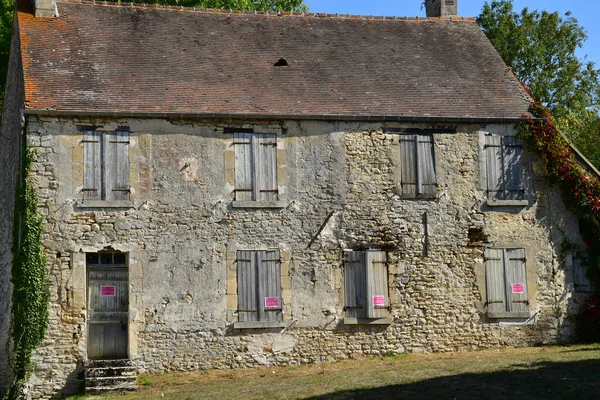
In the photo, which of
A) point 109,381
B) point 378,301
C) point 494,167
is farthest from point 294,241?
point 494,167

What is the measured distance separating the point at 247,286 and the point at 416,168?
13.2 feet

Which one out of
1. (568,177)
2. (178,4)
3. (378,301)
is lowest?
(378,301)

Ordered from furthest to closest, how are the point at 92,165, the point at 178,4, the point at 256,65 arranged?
the point at 178,4, the point at 256,65, the point at 92,165

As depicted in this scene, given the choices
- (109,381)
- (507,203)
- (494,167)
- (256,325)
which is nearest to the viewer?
(109,381)

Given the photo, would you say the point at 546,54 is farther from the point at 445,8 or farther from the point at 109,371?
the point at 109,371

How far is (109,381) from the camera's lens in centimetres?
1461

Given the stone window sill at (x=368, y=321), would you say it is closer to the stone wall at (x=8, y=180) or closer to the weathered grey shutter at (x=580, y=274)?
the weathered grey shutter at (x=580, y=274)

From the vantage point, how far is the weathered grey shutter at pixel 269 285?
15.9 metres

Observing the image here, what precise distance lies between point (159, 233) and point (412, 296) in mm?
4905

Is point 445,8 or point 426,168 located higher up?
point 445,8

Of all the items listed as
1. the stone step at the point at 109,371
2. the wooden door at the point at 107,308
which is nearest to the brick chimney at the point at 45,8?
the wooden door at the point at 107,308

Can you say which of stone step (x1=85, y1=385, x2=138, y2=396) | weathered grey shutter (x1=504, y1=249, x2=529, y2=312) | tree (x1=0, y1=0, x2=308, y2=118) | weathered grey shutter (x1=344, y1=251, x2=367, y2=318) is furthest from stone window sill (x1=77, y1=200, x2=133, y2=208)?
tree (x1=0, y1=0, x2=308, y2=118)

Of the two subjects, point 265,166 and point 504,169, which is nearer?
point 265,166

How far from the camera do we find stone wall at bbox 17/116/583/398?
15414mm
